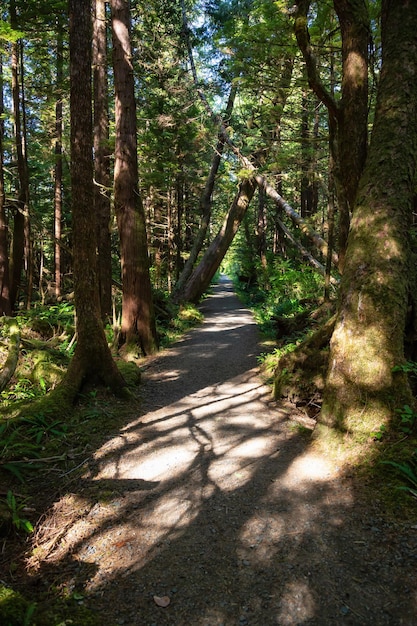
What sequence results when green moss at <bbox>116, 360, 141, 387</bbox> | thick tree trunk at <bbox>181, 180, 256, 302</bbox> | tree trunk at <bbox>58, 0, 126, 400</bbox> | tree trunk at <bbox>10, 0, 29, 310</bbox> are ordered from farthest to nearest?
thick tree trunk at <bbox>181, 180, 256, 302</bbox> → tree trunk at <bbox>10, 0, 29, 310</bbox> → green moss at <bbox>116, 360, 141, 387</bbox> → tree trunk at <bbox>58, 0, 126, 400</bbox>

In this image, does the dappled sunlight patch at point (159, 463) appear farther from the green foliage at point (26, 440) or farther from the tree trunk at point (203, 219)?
the tree trunk at point (203, 219)

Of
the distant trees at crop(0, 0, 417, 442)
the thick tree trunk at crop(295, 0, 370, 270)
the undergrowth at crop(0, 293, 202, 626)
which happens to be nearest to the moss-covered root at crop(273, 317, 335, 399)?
the distant trees at crop(0, 0, 417, 442)

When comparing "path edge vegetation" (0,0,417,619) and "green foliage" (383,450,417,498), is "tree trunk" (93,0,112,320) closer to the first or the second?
"path edge vegetation" (0,0,417,619)

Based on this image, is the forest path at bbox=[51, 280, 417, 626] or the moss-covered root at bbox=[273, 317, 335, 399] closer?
the forest path at bbox=[51, 280, 417, 626]

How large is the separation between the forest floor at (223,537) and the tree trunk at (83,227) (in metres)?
1.42

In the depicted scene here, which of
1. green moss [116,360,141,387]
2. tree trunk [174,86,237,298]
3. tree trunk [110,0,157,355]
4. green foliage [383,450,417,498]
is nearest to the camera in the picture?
green foliage [383,450,417,498]

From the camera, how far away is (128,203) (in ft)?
30.9

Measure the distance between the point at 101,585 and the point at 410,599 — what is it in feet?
7.09

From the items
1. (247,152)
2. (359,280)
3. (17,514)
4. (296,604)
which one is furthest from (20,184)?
(296,604)

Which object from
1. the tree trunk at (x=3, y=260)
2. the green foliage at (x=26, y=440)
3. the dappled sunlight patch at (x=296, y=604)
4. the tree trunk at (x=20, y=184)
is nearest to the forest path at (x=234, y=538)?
the dappled sunlight patch at (x=296, y=604)

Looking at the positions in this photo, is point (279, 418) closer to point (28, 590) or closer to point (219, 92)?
point (28, 590)

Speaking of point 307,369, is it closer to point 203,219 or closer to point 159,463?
point 159,463

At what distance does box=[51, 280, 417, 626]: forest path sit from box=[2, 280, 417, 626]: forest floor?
1 cm

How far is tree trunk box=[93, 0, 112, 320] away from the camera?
423 inches
